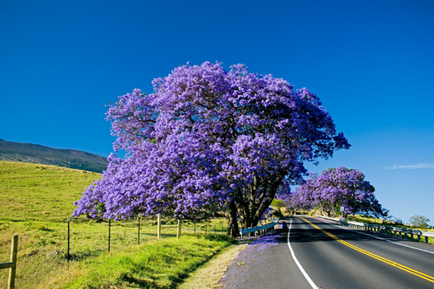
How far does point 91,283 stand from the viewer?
309 inches

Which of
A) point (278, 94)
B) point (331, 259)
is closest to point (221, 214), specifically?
point (278, 94)

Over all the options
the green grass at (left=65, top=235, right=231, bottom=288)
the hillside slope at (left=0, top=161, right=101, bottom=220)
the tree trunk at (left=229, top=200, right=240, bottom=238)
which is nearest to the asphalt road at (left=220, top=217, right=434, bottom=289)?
the green grass at (left=65, top=235, right=231, bottom=288)

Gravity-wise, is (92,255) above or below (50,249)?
above

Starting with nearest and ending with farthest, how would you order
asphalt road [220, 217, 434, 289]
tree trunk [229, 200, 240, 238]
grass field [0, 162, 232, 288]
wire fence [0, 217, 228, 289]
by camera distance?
asphalt road [220, 217, 434, 289] < grass field [0, 162, 232, 288] < wire fence [0, 217, 228, 289] < tree trunk [229, 200, 240, 238]

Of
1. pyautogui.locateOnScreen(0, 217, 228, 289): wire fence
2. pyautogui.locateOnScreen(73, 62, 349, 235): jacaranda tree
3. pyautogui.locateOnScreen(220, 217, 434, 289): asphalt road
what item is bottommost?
pyautogui.locateOnScreen(0, 217, 228, 289): wire fence

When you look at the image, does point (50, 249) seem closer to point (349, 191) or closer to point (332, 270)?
point (332, 270)

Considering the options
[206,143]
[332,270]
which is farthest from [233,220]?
[332,270]

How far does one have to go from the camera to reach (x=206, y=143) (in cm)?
2016

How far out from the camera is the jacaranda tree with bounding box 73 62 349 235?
17.5 metres

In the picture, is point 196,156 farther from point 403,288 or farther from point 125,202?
point 403,288

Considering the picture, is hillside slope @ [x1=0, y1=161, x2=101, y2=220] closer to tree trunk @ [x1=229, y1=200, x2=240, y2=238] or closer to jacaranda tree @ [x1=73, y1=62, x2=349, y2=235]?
jacaranda tree @ [x1=73, y1=62, x2=349, y2=235]

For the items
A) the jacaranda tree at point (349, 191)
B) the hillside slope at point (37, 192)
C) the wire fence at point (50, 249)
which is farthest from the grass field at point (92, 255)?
the jacaranda tree at point (349, 191)

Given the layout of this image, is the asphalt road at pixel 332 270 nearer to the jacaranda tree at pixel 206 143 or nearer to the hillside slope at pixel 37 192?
the jacaranda tree at pixel 206 143

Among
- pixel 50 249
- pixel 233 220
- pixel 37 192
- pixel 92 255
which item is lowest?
pixel 50 249
